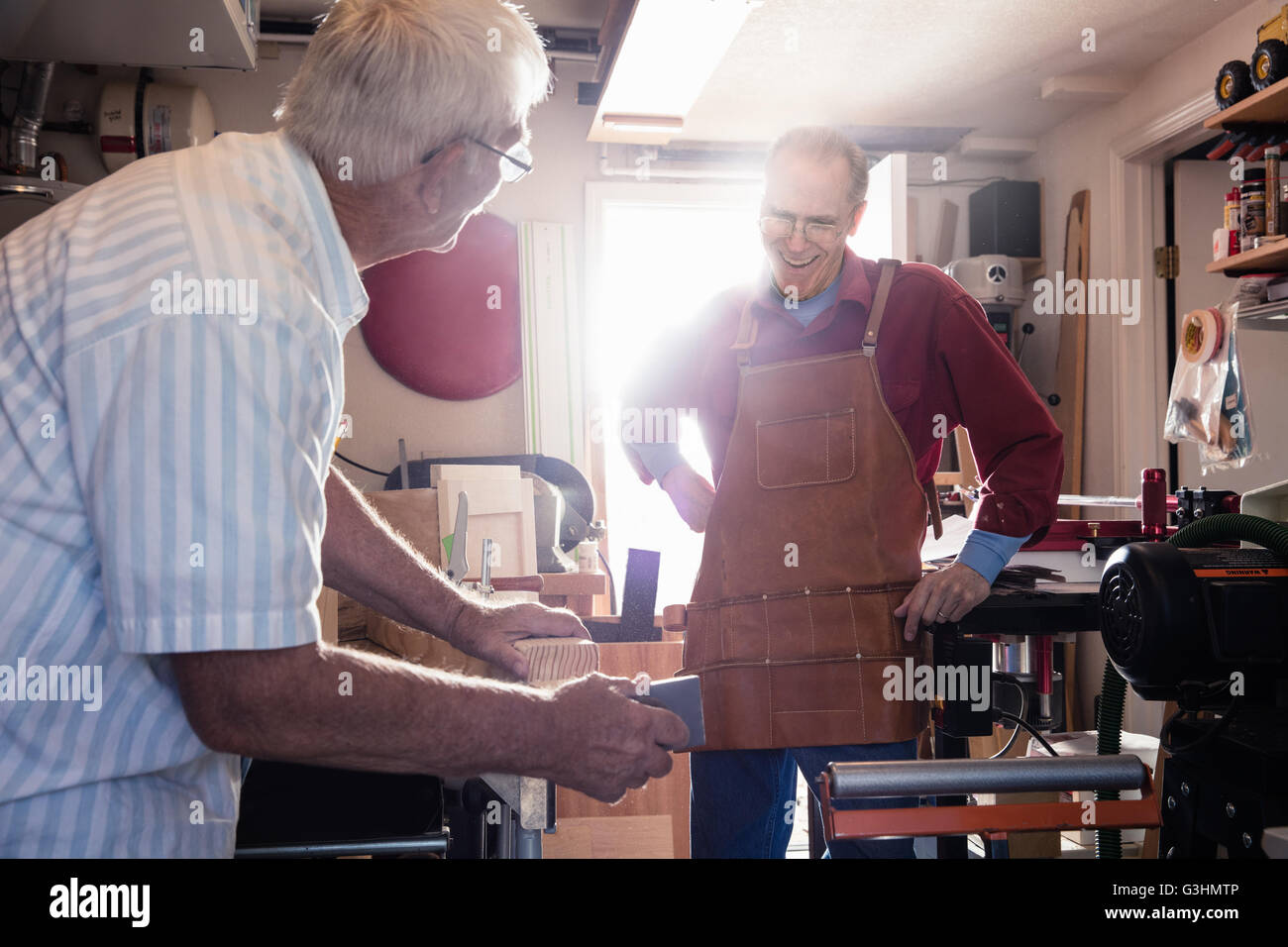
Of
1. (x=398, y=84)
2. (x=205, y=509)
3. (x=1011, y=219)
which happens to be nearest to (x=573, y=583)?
(x=398, y=84)

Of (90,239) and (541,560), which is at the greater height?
(90,239)

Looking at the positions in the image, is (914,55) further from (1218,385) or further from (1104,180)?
(1218,385)

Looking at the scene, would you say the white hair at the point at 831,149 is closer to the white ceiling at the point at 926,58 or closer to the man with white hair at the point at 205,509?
the man with white hair at the point at 205,509

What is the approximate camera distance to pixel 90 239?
860mm

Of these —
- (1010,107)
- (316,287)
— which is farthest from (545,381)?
(316,287)

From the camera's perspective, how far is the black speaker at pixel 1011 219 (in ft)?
15.4

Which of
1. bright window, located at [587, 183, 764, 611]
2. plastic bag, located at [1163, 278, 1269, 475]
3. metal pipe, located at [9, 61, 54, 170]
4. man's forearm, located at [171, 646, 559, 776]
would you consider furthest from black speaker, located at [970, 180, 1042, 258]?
man's forearm, located at [171, 646, 559, 776]

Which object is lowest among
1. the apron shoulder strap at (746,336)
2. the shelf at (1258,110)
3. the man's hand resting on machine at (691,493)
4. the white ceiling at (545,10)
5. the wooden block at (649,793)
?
the wooden block at (649,793)

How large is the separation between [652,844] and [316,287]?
7.57 feet

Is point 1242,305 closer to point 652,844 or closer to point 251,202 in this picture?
point 652,844

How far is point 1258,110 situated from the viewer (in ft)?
9.48

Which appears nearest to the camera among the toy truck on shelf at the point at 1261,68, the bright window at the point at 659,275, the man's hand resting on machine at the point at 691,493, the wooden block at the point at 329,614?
the man's hand resting on machine at the point at 691,493

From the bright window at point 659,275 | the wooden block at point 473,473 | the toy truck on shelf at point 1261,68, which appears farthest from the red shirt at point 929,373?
the bright window at point 659,275

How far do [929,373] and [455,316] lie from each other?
9.35 feet
